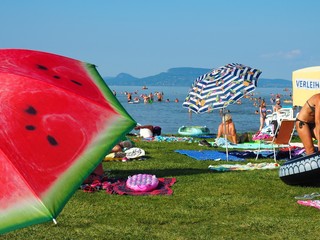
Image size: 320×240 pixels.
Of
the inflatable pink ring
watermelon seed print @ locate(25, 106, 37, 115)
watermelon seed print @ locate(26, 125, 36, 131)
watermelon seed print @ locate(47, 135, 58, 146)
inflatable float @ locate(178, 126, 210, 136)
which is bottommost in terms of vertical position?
inflatable float @ locate(178, 126, 210, 136)

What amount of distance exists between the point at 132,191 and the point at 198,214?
1.80 metres

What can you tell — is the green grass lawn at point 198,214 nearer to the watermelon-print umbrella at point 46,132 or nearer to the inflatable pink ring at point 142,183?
the inflatable pink ring at point 142,183

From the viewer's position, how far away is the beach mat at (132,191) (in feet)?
29.1

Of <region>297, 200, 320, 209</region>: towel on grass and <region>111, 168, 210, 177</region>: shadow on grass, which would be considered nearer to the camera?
<region>297, 200, 320, 209</region>: towel on grass

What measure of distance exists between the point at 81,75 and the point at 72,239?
297 cm

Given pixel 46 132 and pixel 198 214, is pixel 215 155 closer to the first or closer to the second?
pixel 198 214

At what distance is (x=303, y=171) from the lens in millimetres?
9102

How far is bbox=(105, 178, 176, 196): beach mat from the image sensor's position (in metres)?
8.87

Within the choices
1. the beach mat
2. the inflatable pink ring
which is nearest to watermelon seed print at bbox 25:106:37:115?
the beach mat

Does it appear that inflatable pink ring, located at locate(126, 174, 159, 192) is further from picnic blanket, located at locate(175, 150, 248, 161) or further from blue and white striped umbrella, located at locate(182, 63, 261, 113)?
picnic blanket, located at locate(175, 150, 248, 161)

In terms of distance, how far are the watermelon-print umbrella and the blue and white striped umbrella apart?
9.32 m

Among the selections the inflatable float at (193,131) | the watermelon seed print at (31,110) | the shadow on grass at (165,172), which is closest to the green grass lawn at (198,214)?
the shadow on grass at (165,172)

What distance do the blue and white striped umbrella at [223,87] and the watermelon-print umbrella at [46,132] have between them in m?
9.32

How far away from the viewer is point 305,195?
28.0ft
